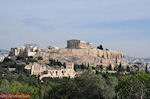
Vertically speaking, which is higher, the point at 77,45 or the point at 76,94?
the point at 77,45

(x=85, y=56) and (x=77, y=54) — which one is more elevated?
(x=77, y=54)

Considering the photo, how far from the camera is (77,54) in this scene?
68625mm

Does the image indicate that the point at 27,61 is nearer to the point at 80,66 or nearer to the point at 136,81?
the point at 80,66

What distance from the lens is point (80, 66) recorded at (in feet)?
192

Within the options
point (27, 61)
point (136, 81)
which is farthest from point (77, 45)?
point (136, 81)

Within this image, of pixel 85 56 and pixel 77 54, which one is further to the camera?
pixel 77 54

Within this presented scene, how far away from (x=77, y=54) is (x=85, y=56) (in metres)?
2.12

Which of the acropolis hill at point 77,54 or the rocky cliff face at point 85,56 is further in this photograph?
the rocky cliff face at point 85,56

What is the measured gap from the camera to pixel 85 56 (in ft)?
222

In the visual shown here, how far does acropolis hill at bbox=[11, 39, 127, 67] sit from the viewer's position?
6281 cm

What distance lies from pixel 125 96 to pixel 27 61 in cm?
3764

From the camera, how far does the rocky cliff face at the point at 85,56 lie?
208 feet

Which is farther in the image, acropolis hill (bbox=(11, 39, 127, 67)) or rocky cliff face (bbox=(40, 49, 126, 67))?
rocky cliff face (bbox=(40, 49, 126, 67))

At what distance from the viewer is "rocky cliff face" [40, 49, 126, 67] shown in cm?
6344
